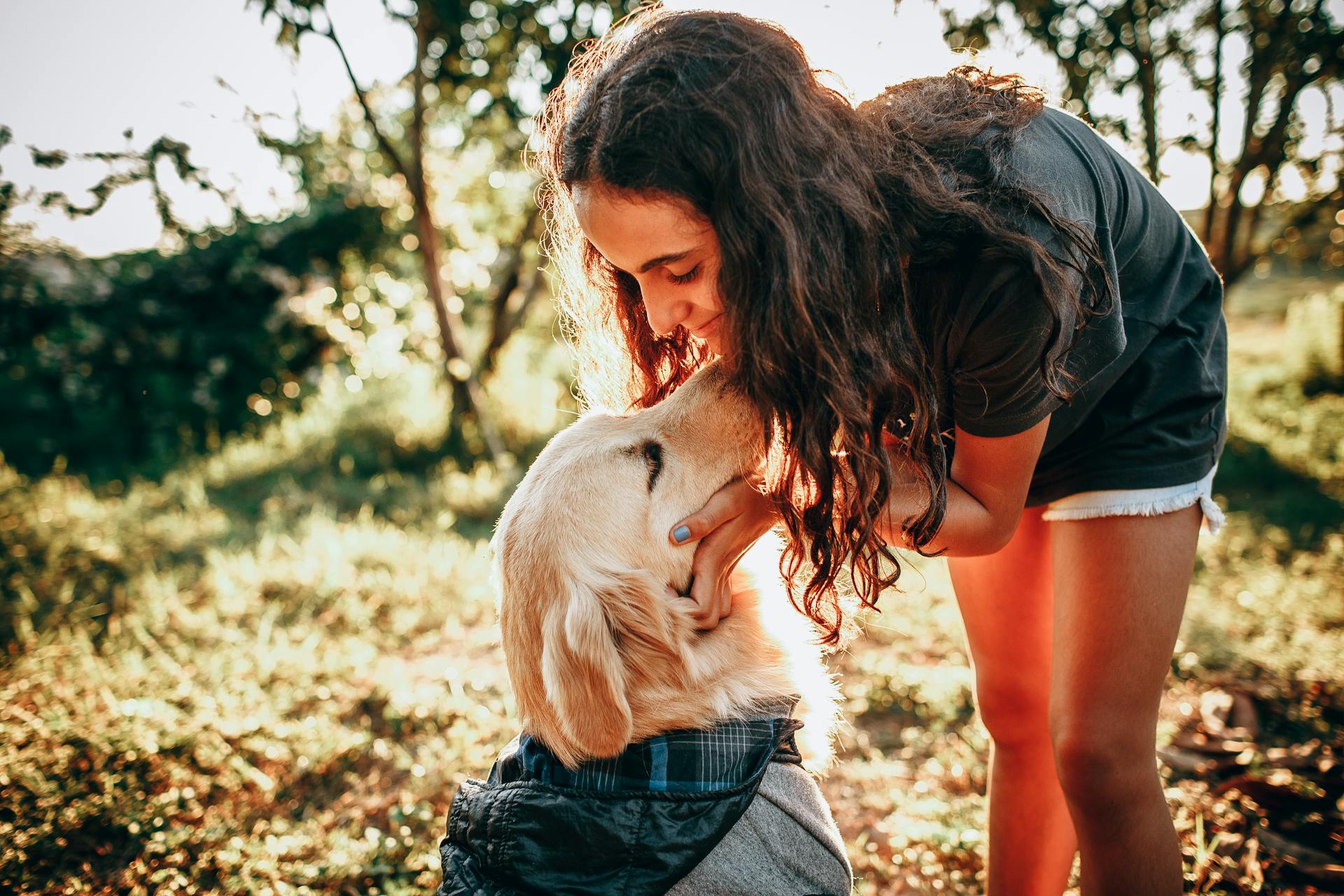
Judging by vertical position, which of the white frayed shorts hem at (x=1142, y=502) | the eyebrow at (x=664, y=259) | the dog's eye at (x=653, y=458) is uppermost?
the eyebrow at (x=664, y=259)

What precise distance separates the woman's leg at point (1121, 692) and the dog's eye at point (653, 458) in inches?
36.0

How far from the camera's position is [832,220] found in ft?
4.38

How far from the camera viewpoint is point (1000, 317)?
1.31 m

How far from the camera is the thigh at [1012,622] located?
183cm

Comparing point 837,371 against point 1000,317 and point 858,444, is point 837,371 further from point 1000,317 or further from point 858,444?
point 1000,317

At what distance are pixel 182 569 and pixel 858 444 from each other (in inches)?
178

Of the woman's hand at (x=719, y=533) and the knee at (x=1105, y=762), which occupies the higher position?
the woman's hand at (x=719, y=533)

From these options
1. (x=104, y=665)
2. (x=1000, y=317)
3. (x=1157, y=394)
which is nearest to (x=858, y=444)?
(x=1000, y=317)

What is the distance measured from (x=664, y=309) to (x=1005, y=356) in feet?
2.22

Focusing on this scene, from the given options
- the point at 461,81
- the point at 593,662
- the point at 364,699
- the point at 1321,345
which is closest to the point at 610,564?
the point at 593,662

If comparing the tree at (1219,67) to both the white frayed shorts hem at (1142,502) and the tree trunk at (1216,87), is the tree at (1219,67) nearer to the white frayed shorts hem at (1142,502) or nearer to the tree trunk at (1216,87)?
the tree trunk at (1216,87)

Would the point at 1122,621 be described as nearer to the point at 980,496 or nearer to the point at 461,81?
the point at 980,496

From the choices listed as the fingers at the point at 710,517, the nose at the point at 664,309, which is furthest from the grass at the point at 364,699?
the nose at the point at 664,309

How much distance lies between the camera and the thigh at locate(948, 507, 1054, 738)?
1.83 metres
